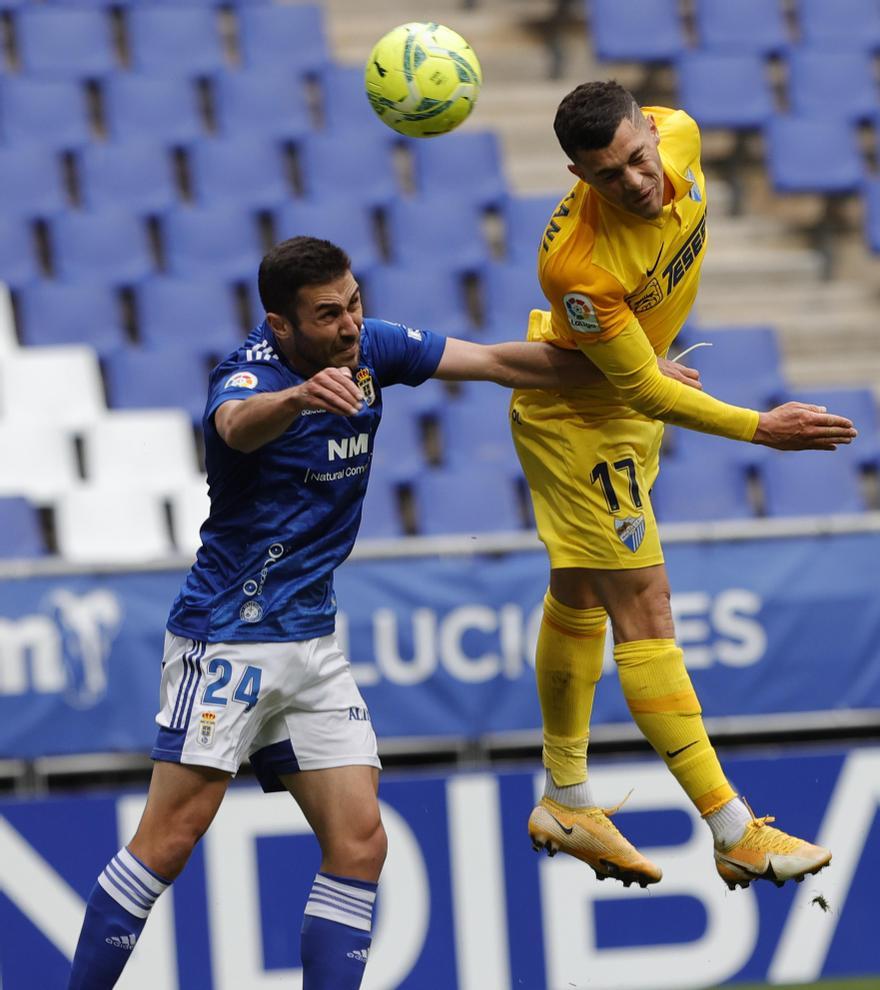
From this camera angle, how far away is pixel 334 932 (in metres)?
4.71

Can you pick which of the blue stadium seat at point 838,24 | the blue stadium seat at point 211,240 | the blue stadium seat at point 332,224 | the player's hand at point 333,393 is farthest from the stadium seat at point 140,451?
the blue stadium seat at point 838,24

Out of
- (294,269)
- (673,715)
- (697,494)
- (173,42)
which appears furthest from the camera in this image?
(173,42)

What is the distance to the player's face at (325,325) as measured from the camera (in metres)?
4.50

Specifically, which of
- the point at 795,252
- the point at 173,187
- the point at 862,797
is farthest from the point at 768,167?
the point at 862,797

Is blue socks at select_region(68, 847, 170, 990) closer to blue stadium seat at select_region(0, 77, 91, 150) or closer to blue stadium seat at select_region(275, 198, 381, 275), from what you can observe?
blue stadium seat at select_region(275, 198, 381, 275)

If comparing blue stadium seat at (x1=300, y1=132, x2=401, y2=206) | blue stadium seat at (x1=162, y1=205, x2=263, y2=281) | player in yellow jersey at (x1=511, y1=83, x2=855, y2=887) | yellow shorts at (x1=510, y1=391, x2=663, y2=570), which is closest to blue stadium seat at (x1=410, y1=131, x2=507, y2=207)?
blue stadium seat at (x1=300, y1=132, x2=401, y2=206)

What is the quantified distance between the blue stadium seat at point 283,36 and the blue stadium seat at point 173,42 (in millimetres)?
241

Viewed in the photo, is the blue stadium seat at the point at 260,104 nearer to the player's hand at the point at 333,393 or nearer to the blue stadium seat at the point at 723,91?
the blue stadium seat at the point at 723,91

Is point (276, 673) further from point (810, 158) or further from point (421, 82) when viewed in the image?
point (810, 158)

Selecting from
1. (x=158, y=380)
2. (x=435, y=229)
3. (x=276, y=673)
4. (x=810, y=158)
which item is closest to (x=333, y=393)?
(x=276, y=673)

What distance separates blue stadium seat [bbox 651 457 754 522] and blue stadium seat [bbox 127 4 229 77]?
4.05m

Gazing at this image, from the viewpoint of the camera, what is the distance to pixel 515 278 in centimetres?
998

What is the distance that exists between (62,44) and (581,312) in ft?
23.1

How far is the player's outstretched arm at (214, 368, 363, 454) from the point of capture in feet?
13.6
